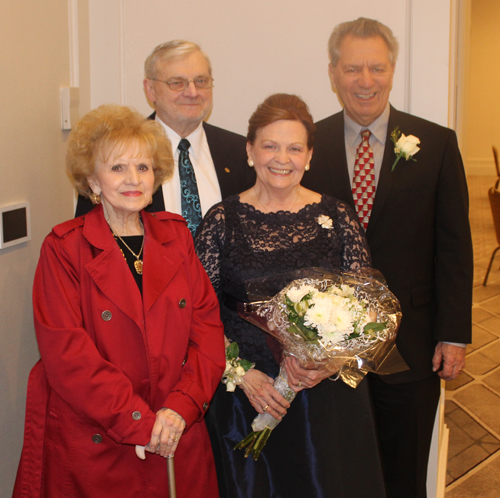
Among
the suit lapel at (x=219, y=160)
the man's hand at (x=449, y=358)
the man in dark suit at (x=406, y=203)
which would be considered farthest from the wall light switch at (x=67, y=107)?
the man's hand at (x=449, y=358)

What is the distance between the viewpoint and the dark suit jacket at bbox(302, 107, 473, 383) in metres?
2.37

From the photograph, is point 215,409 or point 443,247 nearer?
point 215,409

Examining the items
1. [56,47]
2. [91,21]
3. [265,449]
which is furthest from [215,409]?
[91,21]

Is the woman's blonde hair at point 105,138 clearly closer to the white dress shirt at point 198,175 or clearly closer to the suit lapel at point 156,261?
the suit lapel at point 156,261

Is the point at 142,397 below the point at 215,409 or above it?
above

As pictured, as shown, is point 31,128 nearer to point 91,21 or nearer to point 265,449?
point 91,21

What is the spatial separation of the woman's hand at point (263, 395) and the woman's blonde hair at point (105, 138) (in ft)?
3.00

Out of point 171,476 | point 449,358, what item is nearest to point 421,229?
point 449,358

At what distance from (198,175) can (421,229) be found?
1042 millimetres

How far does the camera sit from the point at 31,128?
2.29 m

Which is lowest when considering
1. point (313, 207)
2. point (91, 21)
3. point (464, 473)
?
point (464, 473)

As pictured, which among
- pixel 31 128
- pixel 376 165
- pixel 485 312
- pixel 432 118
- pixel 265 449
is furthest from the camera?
pixel 485 312

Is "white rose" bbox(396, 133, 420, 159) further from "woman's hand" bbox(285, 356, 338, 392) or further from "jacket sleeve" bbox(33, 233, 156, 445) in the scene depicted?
"jacket sleeve" bbox(33, 233, 156, 445)

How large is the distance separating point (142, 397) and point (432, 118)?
2014 mm
